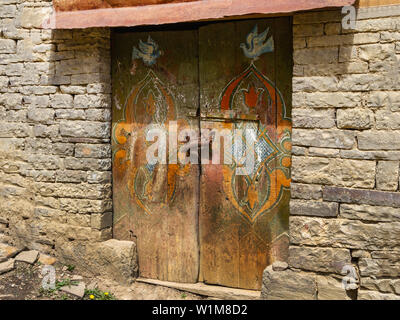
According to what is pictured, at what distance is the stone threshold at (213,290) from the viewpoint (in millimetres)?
3301

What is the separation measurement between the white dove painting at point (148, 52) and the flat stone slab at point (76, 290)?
2.04m

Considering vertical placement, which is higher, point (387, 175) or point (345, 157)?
point (345, 157)

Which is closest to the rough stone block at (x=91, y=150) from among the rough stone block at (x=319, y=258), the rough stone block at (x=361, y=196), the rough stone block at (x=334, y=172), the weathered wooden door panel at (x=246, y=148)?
the weathered wooden door panel at (x=246, y=148)

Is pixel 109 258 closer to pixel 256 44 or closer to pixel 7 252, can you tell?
pixel 7 252

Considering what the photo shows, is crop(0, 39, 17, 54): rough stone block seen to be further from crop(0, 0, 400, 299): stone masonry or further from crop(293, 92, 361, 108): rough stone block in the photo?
crop(293, 92, 361, 108): rough stone block

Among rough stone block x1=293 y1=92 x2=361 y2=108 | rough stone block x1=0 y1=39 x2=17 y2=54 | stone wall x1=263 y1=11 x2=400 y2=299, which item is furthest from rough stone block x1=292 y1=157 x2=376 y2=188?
rough stone block x1=0 y1=39 x2=17 y2=54

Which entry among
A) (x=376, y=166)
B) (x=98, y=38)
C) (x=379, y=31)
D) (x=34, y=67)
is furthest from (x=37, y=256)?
(x=379, y=31)

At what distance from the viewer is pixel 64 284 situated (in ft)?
11.3

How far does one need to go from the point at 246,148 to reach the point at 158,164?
2.68ft

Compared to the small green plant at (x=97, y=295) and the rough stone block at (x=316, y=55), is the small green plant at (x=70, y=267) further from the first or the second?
the rough stone block at (x=316, y=55)

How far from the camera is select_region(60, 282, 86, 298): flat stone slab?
333 cm

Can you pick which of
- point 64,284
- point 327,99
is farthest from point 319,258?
point 64,284

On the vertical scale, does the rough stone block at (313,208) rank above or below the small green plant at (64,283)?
above

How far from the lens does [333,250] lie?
112 inches
